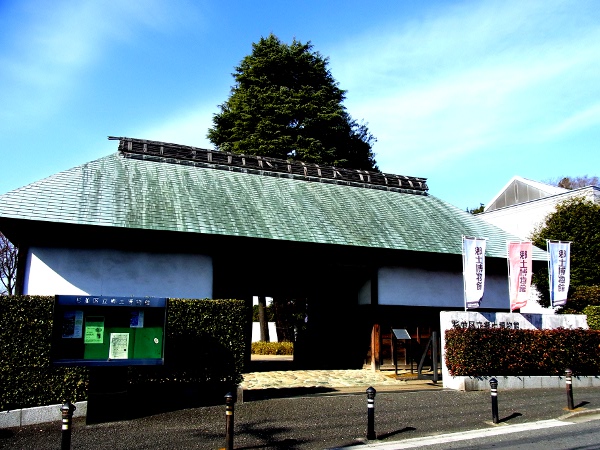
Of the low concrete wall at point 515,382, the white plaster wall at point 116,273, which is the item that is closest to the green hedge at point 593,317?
the low concrete wall at point 515,382

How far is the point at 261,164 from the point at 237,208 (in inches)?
161

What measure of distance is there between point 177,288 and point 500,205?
3325 centimetres

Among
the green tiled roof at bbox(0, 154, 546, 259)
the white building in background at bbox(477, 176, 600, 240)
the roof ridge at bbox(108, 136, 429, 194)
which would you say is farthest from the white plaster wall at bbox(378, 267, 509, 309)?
the white building in background at bbox(477, 176, 600, 240)

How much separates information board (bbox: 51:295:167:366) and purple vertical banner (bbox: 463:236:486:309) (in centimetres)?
940

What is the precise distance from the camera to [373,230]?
60.3 ft

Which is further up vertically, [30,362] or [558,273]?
[558,273]

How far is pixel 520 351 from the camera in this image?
587 inches

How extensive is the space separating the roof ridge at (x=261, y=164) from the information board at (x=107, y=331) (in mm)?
9673

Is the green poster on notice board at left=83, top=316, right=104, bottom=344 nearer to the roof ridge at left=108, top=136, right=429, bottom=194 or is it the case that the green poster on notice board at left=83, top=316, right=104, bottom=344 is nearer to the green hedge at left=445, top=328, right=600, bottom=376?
the green hedge at left=445, top=328, right=600, bottom=376

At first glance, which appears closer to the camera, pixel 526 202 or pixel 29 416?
pixel 29 416

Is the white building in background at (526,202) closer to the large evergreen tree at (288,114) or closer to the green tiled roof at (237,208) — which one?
the large evergreen tree at (288,114)

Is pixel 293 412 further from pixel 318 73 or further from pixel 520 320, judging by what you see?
pixel 318 73

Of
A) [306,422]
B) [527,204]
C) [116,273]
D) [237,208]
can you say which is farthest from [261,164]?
[527,204]

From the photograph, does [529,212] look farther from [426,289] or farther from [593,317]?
[426,289]
